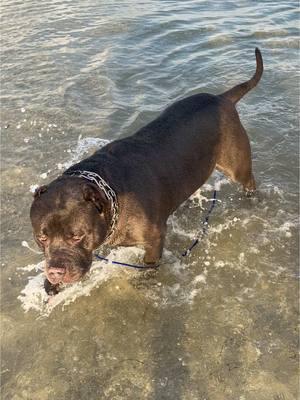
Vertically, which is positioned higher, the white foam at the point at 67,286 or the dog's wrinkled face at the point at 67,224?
the dog's wrinkled face at the point at 67,224

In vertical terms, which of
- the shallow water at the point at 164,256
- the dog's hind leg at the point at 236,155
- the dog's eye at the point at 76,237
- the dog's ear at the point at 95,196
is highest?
the dog's ear at the point at 95,196

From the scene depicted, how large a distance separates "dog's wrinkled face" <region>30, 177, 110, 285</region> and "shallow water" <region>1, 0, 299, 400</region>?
3.05ft

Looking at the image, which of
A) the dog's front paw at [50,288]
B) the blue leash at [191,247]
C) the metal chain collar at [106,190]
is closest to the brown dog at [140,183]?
the metal chain collar at [106,190]

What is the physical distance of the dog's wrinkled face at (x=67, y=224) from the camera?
9.57ft

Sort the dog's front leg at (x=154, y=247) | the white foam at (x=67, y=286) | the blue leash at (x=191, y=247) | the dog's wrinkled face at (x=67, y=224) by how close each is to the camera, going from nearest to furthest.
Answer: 1. the dog's wrinkled face at (x=67, y=224)
2. the dog's front leg at (x=154, y=247)
3. the white foam at (x=67, y=286)
4. the blue leash at (x=191, y=247)

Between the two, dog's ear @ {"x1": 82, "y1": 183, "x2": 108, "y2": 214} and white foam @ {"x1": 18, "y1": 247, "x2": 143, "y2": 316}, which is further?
white foam @ {"x1": 18, "y1": 247, "x2": 143, "y2": 316}

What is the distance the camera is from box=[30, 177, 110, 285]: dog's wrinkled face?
2.92 metres

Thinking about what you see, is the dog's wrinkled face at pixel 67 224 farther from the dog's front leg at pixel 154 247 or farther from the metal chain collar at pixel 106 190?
the dog's front leg at pixel 154 247

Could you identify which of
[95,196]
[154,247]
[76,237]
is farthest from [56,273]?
[154,247]

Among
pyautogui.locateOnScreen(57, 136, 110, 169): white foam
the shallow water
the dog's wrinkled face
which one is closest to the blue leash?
the shallow water

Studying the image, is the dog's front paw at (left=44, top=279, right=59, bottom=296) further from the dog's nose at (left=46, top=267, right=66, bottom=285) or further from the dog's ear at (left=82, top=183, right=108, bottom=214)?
the dog's ear at (left=82, top=183, right=108, bottom=214)

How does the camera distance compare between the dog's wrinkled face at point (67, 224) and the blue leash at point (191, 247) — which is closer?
the dog's wrinkled face at point (67, 224)

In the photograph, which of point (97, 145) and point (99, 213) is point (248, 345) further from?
point (97, 145)

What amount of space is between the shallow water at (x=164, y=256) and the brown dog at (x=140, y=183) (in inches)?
20.5
